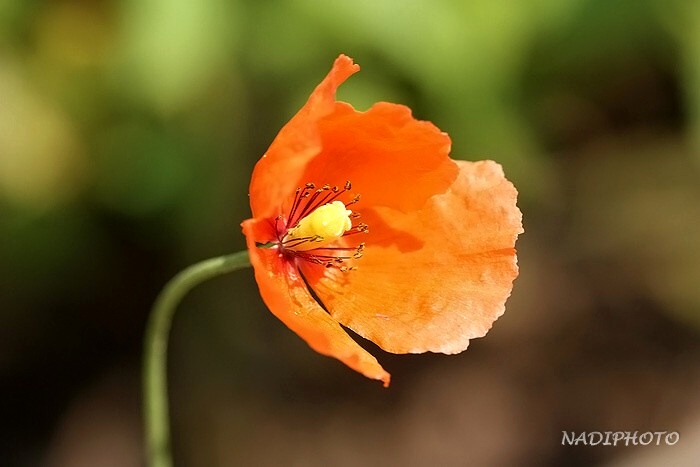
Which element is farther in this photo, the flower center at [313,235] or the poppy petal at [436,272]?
the flower center at [313,235]

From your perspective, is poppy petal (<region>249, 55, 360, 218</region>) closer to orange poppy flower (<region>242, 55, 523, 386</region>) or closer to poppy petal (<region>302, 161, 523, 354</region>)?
orange poppy flower (<region>242, 55, 523, 386</region>)

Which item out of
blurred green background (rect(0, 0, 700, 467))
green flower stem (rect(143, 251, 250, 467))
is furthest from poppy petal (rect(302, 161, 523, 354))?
blurred green background (rect(0, 0, 700, 467))

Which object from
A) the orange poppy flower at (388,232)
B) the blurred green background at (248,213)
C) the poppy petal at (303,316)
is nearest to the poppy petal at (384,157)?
the orange poppy flower at (388,232)

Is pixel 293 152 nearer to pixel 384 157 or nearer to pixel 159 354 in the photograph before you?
pixel 384 157

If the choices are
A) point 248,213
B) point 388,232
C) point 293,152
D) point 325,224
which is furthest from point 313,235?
point 248,213

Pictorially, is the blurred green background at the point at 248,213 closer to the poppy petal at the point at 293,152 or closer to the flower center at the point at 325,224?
the flower center at the point at 325,224

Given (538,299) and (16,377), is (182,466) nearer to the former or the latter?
(16,377)

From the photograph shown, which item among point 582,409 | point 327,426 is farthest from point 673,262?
point 327,426
